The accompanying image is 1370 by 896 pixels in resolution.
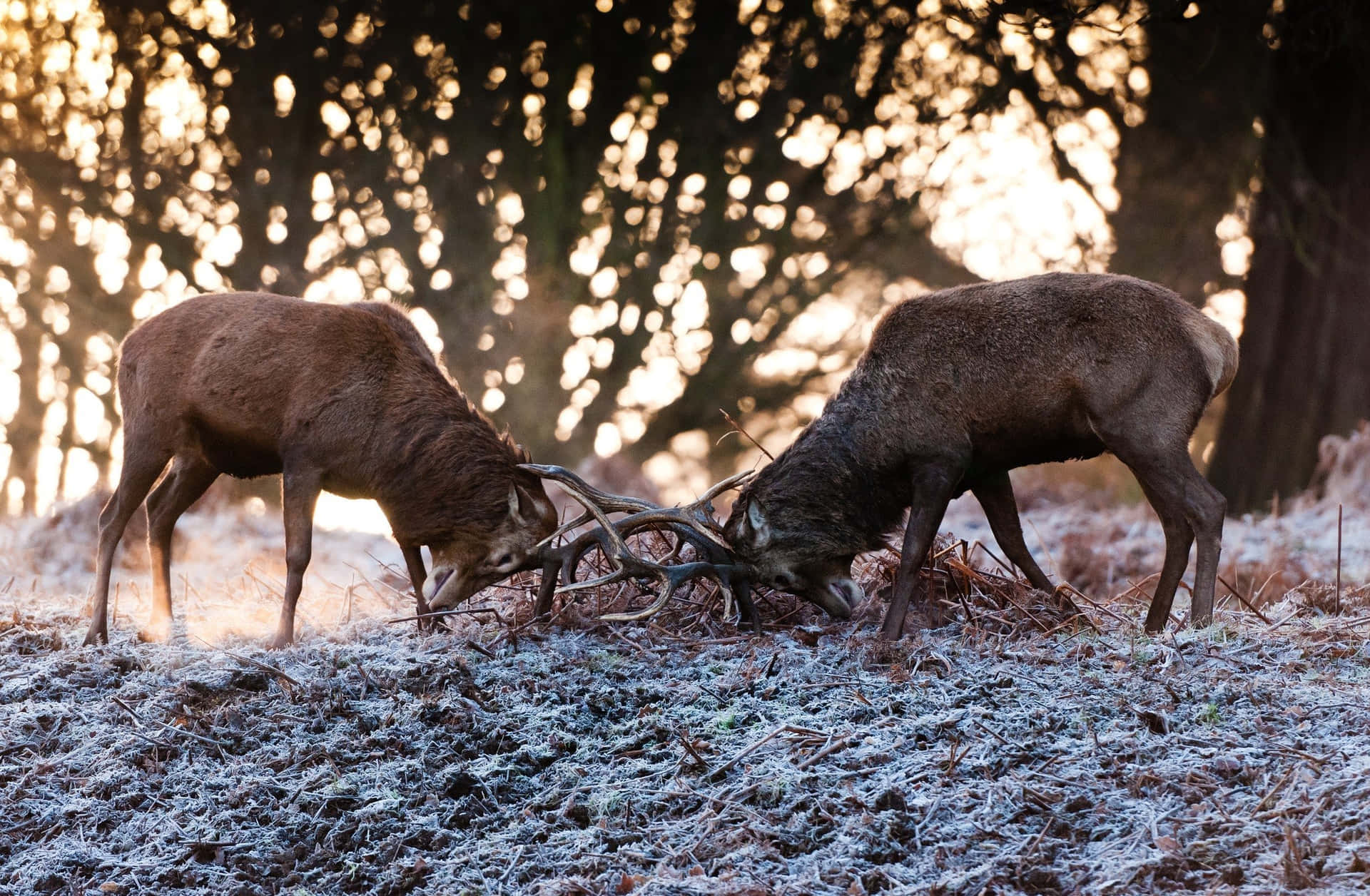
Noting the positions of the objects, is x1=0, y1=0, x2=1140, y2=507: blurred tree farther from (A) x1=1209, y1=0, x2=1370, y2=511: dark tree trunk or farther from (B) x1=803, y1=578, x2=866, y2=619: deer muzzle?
(B) x1=803, y1=578, x2=866, y2=619: deer muzzle

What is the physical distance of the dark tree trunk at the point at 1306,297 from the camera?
10.9 metres

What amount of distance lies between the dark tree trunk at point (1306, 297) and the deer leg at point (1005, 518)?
228 inches

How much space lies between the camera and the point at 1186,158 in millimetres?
13109

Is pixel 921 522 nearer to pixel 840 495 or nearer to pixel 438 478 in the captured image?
pixel 840 495

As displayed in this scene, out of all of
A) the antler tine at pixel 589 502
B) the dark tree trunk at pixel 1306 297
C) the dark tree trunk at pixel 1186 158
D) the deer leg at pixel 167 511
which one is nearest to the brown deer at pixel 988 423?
the antler tine at pixel 589 502

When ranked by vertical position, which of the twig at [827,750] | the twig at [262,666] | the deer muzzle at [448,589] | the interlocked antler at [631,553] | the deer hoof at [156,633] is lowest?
the deer hoof at [156,633]

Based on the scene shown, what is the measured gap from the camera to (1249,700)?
13.8ft

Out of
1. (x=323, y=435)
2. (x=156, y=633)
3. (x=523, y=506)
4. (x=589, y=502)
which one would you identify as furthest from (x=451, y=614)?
(x=156, y=633)

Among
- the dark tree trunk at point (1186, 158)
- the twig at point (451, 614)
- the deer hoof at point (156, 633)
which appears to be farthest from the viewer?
the dark tree trunk at point (1186, 158)

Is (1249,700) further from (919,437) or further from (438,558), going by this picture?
(438,558)

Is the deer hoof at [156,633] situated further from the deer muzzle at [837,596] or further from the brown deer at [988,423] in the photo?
the deer muzzle at [837,596]

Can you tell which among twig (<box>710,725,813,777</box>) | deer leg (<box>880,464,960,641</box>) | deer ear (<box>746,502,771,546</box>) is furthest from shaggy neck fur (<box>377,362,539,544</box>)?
twig (<box>710,725,813,777</box>)

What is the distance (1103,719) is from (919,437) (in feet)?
5.71

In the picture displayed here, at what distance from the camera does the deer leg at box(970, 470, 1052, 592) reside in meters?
6.01
